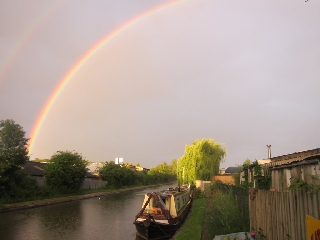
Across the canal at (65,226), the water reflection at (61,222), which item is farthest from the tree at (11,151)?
the water reflection at (61,222)

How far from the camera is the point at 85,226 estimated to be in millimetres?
22500

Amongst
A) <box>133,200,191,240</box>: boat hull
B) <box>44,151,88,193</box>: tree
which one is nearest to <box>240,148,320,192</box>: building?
<box>133,200,191,240</box>: boat hull

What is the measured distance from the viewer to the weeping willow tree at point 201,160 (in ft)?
134

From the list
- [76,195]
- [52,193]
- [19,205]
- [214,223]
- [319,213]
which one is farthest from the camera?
[76,195]

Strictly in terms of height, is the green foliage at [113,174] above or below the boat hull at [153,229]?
above

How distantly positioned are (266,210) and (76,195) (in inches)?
1693

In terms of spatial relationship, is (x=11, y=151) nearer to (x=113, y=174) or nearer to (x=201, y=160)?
(x=201, y=160)

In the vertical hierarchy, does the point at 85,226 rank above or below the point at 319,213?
below

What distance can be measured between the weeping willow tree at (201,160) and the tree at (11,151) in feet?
66.9

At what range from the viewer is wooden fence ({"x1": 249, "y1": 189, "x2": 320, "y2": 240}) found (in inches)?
199

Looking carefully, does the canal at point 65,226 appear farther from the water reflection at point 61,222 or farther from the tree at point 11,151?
the tree at point 11,151

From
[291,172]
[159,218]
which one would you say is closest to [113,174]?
[159,218]

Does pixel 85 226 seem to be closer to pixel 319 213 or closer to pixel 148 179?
pixel 319 213

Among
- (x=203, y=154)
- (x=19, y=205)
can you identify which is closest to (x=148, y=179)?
(x=203, y=154)
